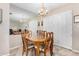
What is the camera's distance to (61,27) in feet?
6.60

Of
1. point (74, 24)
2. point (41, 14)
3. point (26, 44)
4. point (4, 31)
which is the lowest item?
point (26, 44)

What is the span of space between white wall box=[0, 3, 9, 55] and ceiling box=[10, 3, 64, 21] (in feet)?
0.34

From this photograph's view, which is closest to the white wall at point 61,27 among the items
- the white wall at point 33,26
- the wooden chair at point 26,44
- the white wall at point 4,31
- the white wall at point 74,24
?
the white wall at point 74,24

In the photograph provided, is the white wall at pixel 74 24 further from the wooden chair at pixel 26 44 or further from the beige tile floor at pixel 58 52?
the wooden chair at pixel 26 44

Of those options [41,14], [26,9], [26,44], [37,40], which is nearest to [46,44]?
[37,40]

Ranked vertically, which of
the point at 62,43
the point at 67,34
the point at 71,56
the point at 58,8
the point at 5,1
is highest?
the point at 5,1

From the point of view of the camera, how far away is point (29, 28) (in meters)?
1.96

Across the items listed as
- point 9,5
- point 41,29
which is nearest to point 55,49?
point 41,29

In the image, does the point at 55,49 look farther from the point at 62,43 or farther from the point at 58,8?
the point at 58,8

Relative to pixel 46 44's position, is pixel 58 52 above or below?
below

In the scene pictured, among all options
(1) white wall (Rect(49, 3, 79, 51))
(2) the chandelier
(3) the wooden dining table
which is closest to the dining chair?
(3) the wooden dining table

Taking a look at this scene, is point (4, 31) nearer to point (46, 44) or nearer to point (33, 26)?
point (33, 26)

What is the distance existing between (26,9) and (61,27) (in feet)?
2.35

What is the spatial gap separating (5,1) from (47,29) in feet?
2.97
